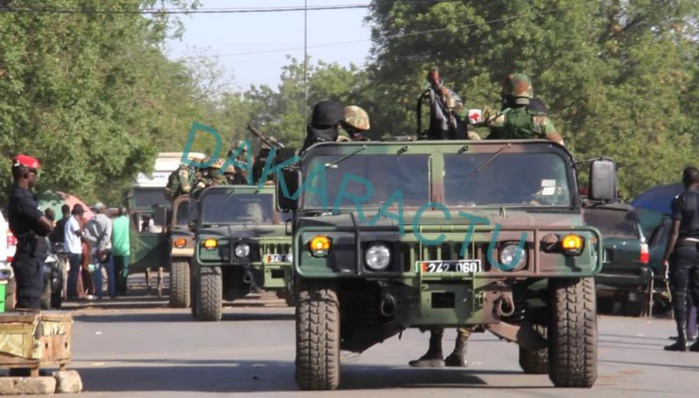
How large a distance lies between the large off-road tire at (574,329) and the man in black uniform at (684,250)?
5058mm

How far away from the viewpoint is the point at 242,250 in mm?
21250

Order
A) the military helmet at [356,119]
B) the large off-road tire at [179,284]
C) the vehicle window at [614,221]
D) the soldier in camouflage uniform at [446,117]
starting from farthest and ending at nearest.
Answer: the large off-road tire at [179,284] < the vehicle window at [614,221] < the military helmet at [356,119] < the soldier in camouflage uniform at [446,117]

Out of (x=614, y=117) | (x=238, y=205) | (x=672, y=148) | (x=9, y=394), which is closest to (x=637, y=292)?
(x=238, y=205)

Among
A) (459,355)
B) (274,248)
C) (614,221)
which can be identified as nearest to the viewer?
(459,355)

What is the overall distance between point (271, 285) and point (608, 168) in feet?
29.0

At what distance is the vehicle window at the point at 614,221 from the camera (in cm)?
2394

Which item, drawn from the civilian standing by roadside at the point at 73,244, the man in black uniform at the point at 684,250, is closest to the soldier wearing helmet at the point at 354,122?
the man in black uniform at the point at 684,250

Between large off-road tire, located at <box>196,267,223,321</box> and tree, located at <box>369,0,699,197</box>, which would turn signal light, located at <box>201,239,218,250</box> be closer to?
large off-road tire, located at <box>196,267,223,321</box>

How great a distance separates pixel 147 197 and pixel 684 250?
87.5 ft

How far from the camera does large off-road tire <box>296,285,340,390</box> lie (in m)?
11.6

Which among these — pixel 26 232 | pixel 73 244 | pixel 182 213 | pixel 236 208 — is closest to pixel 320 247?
pixel 26 232

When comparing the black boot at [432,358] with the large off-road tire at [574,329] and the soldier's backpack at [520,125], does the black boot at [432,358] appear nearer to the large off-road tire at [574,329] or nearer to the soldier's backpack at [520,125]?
the soldier's backpack at [520,125]

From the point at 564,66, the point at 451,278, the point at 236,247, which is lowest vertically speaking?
the point at 451,278

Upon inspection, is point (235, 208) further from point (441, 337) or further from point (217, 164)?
point (441, 337)
